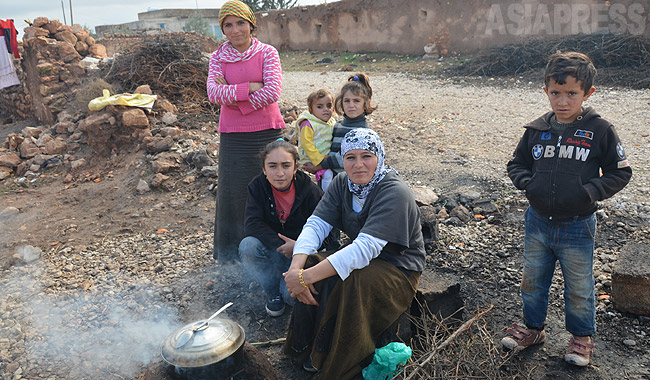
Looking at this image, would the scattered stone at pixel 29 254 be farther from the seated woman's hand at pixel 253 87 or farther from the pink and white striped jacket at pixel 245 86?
the seated woman's hand at pixel 253 87

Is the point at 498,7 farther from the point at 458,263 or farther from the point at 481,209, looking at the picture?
the point at 458,263

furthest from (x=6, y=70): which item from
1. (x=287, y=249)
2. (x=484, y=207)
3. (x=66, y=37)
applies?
(x=484, y=207)

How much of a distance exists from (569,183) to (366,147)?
1.12m

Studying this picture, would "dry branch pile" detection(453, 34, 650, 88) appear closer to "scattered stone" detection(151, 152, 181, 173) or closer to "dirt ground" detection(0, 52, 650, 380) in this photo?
"dirt ground" detection(0, 52, 650, 380)

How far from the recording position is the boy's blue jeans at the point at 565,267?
257 centimetres

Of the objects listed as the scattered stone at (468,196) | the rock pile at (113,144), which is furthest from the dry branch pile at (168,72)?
the scattered stone at (468,196)

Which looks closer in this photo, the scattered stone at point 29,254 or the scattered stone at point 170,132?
the scattered stone at point 29,254

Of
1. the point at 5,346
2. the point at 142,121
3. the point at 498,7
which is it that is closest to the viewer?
the point at 5,346

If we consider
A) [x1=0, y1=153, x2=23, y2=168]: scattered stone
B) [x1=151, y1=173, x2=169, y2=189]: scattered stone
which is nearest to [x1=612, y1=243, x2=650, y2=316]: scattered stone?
[x1=151, y1=173, x2=169, y2=189]: scattered stone

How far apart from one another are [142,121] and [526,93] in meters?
7.91

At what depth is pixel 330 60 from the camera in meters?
18.8

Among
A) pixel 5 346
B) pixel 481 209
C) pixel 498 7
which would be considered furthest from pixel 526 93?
pixel 5 346

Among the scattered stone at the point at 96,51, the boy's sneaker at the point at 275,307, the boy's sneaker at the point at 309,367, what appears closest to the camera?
the boy's sneaker at the point at 309,367

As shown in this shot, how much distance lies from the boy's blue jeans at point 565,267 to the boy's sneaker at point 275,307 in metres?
1.71
